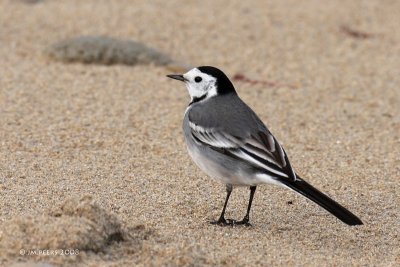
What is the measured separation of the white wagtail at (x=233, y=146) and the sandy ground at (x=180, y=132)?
34cm

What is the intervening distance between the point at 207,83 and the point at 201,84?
0.05 metres

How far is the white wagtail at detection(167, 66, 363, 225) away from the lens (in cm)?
547

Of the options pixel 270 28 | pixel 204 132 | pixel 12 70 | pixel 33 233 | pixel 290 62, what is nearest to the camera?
pixel 33 233

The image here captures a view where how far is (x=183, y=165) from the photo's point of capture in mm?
7102

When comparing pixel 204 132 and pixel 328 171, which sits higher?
pixel 204 132

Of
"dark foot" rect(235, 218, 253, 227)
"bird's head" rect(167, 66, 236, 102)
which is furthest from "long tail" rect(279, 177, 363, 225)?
"bird's head" rect(167, 66, 236, 102)

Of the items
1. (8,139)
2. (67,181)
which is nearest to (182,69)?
(8,139)

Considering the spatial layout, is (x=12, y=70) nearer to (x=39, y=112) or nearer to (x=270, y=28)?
(x=39, y=112)

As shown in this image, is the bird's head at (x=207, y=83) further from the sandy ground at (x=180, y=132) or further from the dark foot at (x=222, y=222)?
the dark foot at (x=222, y=222)

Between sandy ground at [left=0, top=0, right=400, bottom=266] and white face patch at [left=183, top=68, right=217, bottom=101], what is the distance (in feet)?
2.31

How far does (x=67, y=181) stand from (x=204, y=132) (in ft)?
3.73

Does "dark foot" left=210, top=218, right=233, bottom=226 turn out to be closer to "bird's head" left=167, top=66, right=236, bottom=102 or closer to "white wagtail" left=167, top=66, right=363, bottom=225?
"white wagtail" left=167, top=66, right=363, bottom=225

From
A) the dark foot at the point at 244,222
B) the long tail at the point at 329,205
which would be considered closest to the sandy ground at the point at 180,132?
the dark foot at the point at 244,222

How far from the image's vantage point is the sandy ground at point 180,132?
5219 mm
